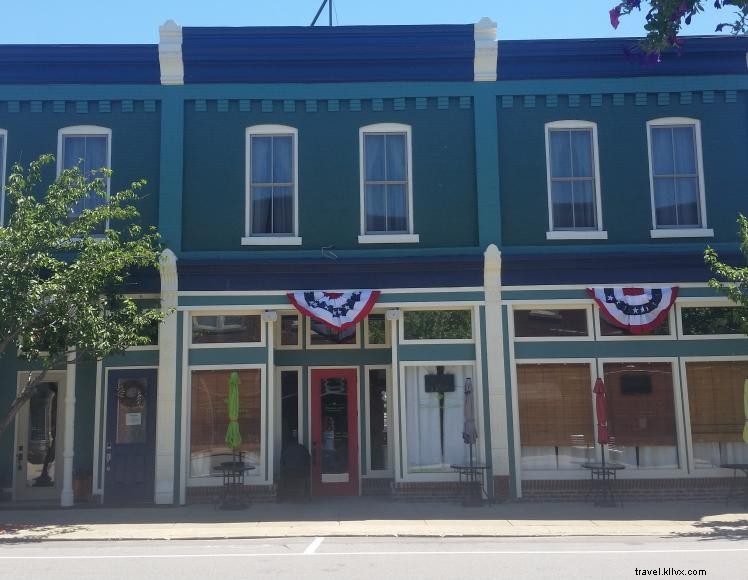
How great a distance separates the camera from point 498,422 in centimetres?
1370

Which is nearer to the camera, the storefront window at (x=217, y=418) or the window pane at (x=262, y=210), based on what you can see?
the storefront window at (x=217, y=418)

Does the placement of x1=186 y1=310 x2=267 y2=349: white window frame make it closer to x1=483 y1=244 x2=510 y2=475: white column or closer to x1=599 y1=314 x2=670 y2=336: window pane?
x1=483 y1=244 x2=510 y2=475: white column

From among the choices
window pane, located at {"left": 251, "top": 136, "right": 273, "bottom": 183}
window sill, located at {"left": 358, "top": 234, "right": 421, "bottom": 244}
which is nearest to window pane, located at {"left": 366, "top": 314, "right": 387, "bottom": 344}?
window sill, located at {"left": 358, "top": 234, "right": 421, "bottom": 244}

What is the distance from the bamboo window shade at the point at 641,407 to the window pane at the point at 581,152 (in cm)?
366

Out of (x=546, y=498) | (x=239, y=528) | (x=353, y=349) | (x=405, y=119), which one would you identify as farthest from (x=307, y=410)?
(x=405, y=119)

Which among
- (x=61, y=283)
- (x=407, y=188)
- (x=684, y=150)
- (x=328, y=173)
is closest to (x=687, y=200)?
(x=684, y=150)

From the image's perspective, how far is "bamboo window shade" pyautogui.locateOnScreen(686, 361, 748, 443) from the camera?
45.5 ft

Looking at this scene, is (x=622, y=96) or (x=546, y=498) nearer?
(x=546, y=498)

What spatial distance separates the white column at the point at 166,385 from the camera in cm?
1345

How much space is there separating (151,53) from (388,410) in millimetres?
8106

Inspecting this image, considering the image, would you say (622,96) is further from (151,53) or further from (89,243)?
(89,243)

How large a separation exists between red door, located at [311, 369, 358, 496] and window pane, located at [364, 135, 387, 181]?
3.78 m

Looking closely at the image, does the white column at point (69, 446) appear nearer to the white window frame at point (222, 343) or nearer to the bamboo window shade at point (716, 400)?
the white window frame at point (222, 343)

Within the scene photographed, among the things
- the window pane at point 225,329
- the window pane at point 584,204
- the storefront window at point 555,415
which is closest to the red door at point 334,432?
the window pane at point 225,329
